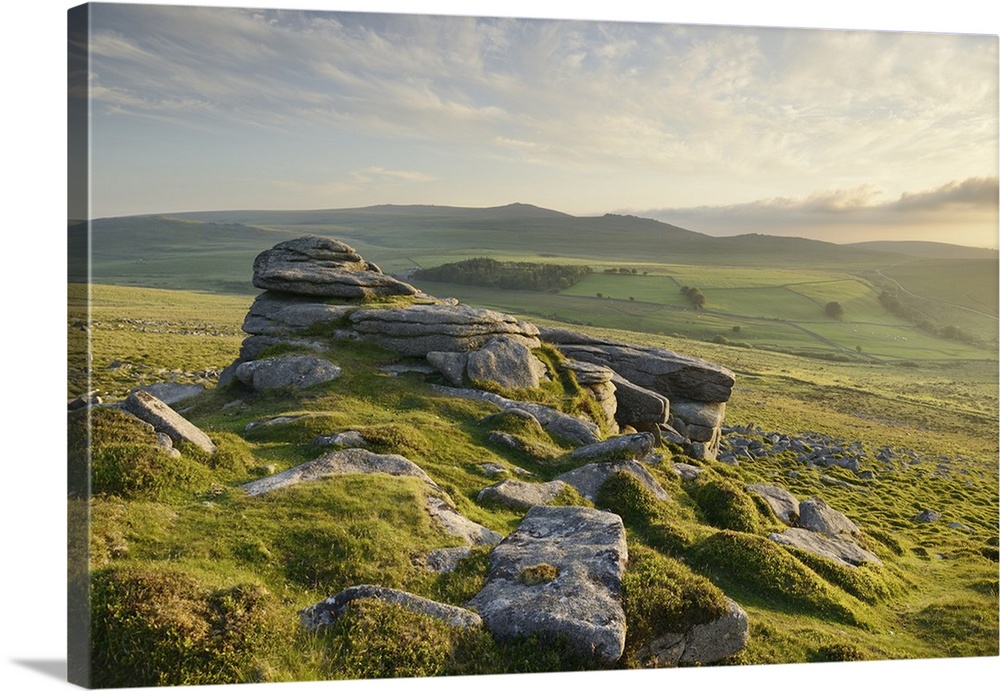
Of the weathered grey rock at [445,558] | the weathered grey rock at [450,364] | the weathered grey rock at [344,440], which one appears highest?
the weathered grey rock at [450,364]

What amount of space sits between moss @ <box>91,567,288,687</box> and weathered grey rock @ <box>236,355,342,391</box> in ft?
51.3

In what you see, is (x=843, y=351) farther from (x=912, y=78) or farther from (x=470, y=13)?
(x=470, y=13)

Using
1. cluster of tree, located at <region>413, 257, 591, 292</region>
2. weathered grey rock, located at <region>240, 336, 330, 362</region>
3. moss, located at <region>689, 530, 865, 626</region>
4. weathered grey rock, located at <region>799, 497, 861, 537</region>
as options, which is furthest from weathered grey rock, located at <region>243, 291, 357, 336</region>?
cluster of tree, located at <region>413, 257, 591, 292</region>

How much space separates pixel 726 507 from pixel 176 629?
50.8 ft

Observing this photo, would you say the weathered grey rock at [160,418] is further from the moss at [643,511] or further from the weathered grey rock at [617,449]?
the weathered grey rock at [617,449]

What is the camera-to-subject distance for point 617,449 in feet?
74.0

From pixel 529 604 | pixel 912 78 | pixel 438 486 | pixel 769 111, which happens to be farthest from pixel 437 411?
pixel 912 78

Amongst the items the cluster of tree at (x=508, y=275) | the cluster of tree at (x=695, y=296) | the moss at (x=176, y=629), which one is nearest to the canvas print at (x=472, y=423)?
the moss at (x=176, y=629)

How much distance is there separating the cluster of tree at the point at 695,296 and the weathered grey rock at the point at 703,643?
117 m

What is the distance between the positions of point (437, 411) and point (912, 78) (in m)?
17.9

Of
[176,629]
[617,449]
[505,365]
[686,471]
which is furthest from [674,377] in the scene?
[176,629]

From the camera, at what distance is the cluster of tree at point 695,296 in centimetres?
12619

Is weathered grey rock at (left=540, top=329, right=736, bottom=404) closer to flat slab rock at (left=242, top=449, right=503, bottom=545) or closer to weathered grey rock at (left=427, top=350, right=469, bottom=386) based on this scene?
weathered grey rock at (left=427, top=350, right=469, bottom=386)

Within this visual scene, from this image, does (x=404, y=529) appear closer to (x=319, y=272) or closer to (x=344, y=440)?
(x=344, y=440)
